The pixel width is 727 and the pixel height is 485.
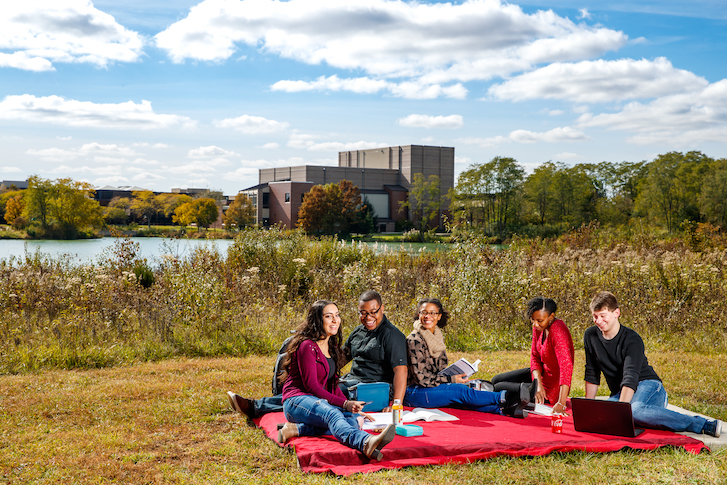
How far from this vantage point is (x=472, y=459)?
4.46m

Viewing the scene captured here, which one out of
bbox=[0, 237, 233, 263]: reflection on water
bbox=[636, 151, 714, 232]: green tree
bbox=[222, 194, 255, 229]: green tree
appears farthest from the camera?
bbox=[222, 194, 255, 229]: green tree

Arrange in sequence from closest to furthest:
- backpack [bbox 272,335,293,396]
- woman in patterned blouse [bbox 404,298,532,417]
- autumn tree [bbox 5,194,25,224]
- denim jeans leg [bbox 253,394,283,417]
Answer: backpack [bbox 272,335,293,396] → denim jeans leg [bbox 253,394,283,417] → woman in patterned blouse [bbox 404,298,532,417] → autumn tree [bbox 5,194,25,224]

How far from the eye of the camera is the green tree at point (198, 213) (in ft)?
233

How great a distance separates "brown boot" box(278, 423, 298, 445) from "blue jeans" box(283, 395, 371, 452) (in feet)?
0.19

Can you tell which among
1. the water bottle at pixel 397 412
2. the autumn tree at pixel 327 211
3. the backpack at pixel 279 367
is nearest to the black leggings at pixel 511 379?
the water bottle at pixel 397 412

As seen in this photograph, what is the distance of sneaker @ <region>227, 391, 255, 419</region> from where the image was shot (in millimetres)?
5531

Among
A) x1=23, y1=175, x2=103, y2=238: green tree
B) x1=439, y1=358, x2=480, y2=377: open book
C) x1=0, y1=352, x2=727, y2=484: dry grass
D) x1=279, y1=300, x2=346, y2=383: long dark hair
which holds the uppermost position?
x1=23, y1=175, x2=103, y2=238: green tree

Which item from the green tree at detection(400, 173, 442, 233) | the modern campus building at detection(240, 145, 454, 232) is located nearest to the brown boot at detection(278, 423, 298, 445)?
the modern campus building at detection(240, 145, 454, 232)

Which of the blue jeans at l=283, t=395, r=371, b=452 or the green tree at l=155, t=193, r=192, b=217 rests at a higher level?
the green tree at l=155, t=193, r=192, b=217

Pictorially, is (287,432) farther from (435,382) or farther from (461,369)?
(461,369)

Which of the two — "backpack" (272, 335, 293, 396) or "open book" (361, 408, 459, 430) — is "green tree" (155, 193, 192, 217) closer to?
"backpack" (272, 335, 293, 396)

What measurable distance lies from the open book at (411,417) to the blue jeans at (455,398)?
217 millimetres

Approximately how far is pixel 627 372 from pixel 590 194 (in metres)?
57.9

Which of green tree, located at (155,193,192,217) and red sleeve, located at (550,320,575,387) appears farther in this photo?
green tree, located at (155,193,192,217)
